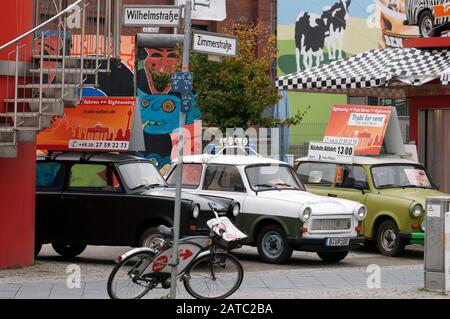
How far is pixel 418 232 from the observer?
1844 cm

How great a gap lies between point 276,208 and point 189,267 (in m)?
5.34

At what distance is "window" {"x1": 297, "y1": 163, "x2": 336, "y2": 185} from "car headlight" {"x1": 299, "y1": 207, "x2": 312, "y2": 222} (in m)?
3.19

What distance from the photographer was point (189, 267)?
40.2 feet

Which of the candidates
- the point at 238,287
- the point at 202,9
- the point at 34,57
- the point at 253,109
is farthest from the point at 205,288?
the point at 253,109

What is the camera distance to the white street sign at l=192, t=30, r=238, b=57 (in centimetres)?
1148

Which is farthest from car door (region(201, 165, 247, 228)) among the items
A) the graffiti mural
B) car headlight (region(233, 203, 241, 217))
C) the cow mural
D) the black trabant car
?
the cow mural

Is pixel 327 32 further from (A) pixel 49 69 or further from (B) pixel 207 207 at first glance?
(A) pixel 49 69

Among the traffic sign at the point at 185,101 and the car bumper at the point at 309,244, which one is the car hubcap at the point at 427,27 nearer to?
the car bumper at the point at 309,244

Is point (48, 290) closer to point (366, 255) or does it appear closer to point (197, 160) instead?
point (197, 160)

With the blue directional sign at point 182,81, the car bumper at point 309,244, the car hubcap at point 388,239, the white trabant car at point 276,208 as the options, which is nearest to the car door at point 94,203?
the white trabant car at point 276,208

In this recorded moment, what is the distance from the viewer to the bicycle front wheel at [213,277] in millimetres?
12305

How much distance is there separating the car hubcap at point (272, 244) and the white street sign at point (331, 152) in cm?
304
